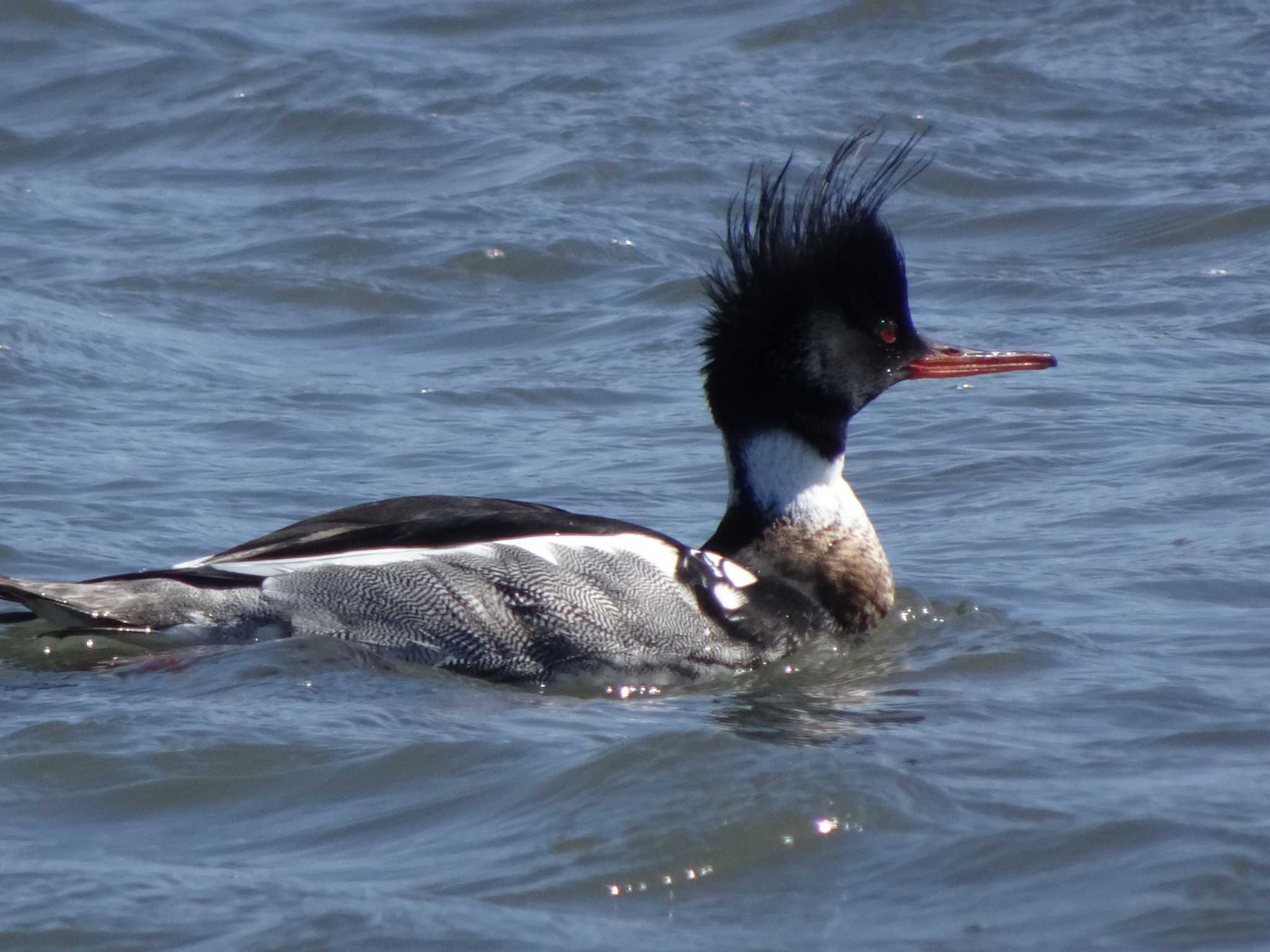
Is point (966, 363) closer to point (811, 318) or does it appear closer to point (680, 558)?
point (811, 318)

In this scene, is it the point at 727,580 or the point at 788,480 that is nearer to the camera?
the point at 727,580

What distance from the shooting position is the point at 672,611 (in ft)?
22.6

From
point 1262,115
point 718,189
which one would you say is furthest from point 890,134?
point 1262,115

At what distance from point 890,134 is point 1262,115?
2601 mm

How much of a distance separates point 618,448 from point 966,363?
2383mm

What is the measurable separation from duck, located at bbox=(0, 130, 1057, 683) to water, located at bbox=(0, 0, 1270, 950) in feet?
0.50

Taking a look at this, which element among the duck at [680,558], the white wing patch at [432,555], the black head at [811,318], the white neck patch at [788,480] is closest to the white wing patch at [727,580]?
the duck at [680,558]

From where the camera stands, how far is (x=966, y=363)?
25.3 feet

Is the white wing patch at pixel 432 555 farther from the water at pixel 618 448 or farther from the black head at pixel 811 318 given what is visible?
the black head at pixel 811 318

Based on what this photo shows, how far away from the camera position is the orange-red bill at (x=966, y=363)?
7633 millimetres

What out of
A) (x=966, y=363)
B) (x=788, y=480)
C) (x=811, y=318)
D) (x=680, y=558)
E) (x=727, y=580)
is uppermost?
(x=811, y=318)

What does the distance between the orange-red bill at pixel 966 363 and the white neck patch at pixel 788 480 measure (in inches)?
21.2

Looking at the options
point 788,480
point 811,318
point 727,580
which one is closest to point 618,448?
point 788,480

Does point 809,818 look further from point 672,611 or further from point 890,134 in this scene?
point 890,134
